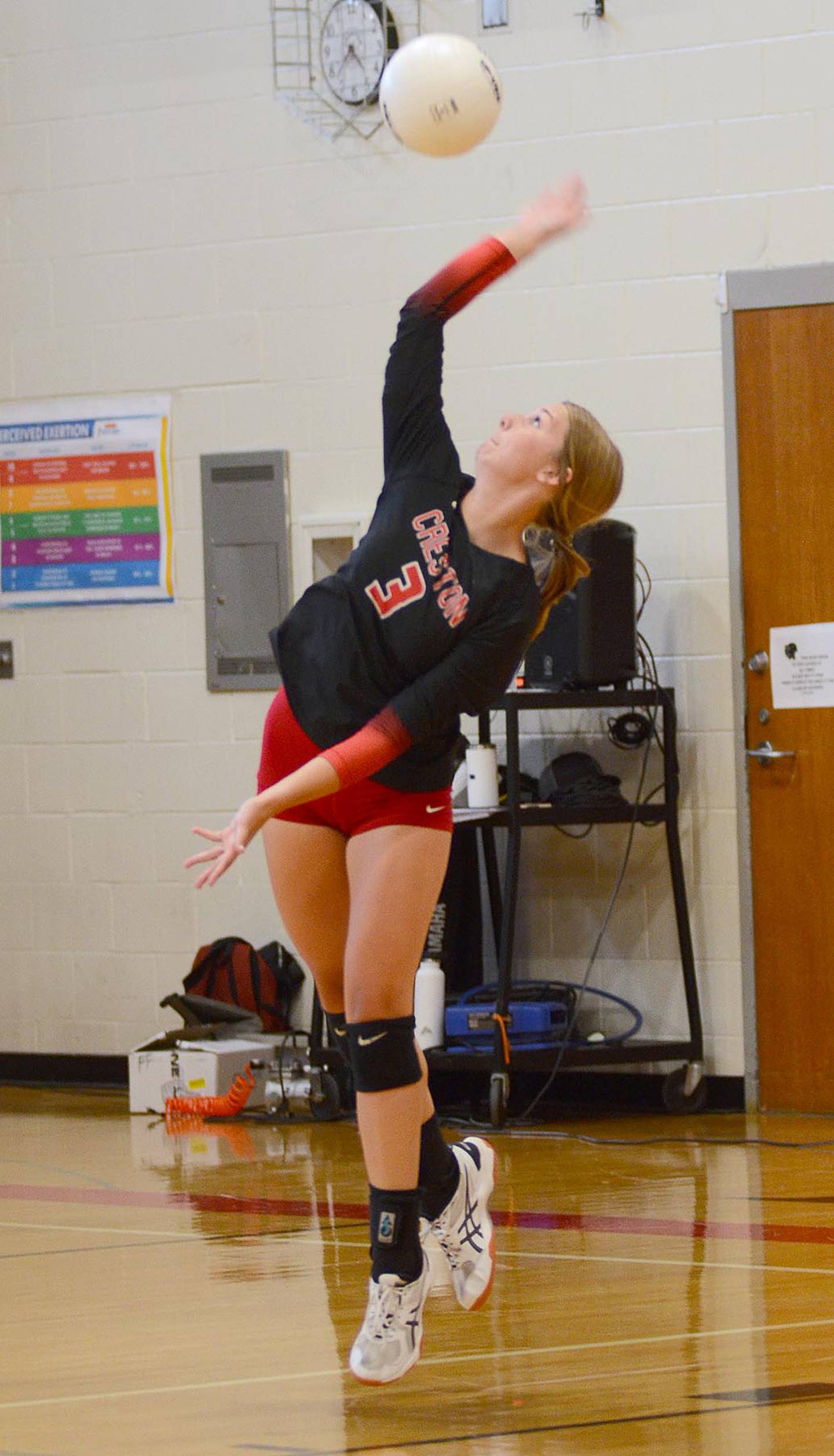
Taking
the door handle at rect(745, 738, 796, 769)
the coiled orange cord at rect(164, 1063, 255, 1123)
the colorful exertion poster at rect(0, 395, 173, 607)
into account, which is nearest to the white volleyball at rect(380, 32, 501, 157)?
the door handle at rect(745, 738, 796, 769)

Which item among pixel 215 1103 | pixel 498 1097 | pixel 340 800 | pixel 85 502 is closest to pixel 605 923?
pixel 498 1097

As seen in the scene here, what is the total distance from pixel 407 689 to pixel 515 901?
2.65 metres

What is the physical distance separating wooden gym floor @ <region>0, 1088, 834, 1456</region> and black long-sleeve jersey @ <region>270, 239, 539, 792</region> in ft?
2.94

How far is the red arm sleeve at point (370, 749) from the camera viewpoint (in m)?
2.33

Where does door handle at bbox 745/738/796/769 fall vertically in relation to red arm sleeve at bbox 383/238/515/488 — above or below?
below

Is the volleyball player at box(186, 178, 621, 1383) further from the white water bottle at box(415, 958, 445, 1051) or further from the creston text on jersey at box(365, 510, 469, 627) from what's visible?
the white water bottle at box(415, 958, 445, 1051)

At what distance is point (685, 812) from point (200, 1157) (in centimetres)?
180

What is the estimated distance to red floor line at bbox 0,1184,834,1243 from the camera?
11.2ft

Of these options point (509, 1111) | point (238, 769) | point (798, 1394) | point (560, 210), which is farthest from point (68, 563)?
point (798, 1394)

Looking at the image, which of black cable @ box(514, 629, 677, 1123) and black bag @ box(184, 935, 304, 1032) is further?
black bag @ box(184, 935, 304, 1032)

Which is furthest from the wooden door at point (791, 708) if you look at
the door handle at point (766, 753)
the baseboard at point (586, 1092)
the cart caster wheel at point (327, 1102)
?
the cart caster wheel at point (327, 1102)

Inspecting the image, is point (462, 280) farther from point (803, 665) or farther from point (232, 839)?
point (803, 665)

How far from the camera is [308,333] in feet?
18.1

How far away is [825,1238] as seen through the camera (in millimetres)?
→ 3307
